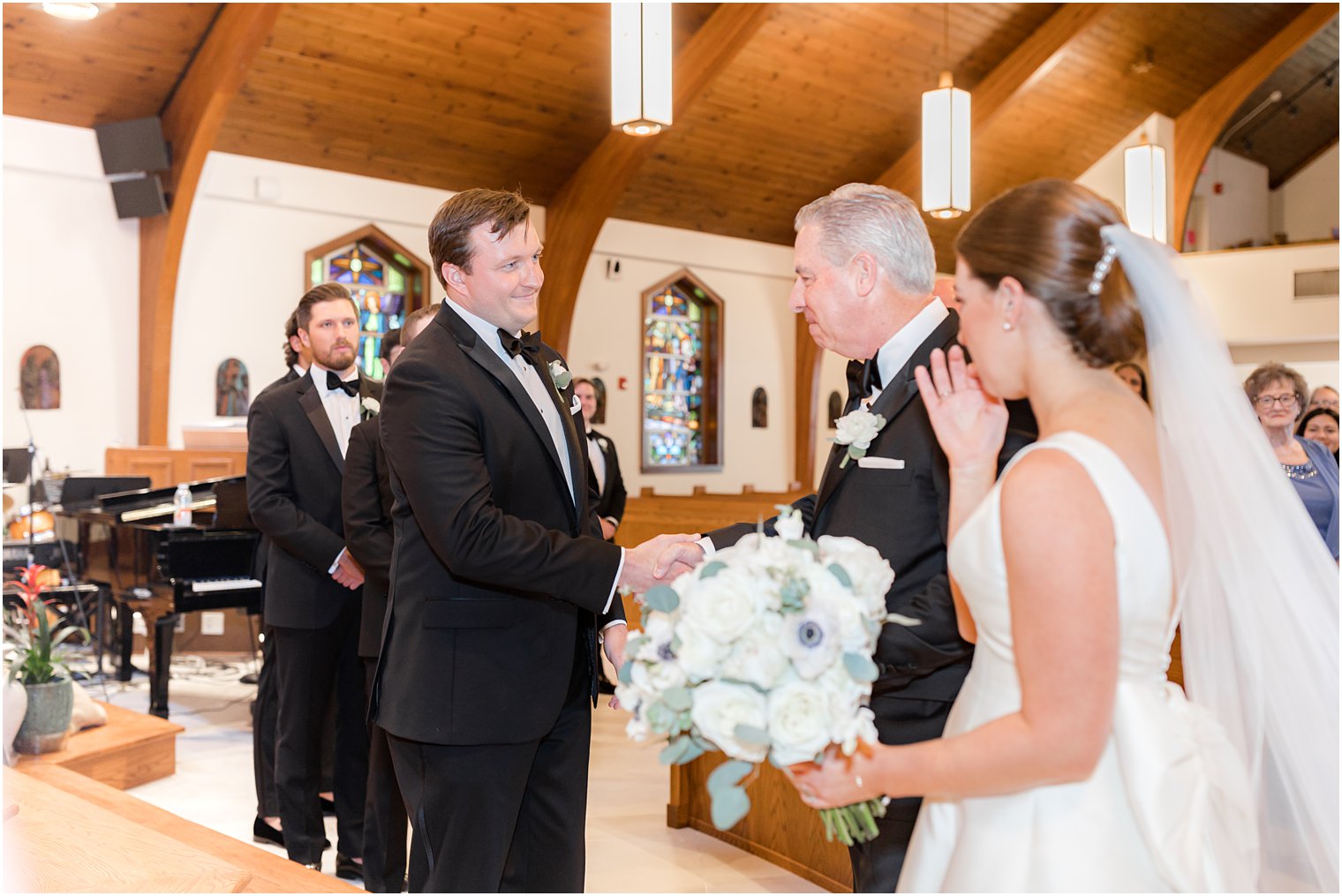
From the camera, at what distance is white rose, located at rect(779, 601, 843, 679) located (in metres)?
1.41

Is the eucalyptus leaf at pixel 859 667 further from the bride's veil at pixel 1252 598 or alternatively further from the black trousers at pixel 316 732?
the black trousers at pixel 316 732

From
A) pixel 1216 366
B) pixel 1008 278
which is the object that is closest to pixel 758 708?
pixel 1008 278

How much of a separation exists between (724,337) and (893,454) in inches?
478

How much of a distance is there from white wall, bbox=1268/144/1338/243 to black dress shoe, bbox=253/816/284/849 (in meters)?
19.1

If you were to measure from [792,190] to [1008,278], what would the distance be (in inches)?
482

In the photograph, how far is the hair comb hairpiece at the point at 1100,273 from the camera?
1.49m

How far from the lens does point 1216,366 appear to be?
1678mm

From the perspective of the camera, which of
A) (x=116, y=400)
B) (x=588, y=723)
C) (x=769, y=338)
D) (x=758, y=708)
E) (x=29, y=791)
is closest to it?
(x=758, y=708)

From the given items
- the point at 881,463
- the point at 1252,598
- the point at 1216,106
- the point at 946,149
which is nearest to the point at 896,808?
the point at 881,463

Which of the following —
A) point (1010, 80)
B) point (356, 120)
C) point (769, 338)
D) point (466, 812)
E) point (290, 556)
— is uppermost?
point (1010, 80)

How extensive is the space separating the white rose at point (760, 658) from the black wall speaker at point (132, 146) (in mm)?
8884

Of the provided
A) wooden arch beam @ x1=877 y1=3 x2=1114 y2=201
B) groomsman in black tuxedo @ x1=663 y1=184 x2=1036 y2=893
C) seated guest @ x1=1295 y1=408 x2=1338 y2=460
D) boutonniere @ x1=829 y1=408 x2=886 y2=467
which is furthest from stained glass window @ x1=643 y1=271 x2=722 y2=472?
boutonniere @ x1=829 y1=408 x2=886 y2=467

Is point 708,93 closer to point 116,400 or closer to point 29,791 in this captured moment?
point 116,400

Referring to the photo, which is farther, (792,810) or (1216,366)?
(792,810)
